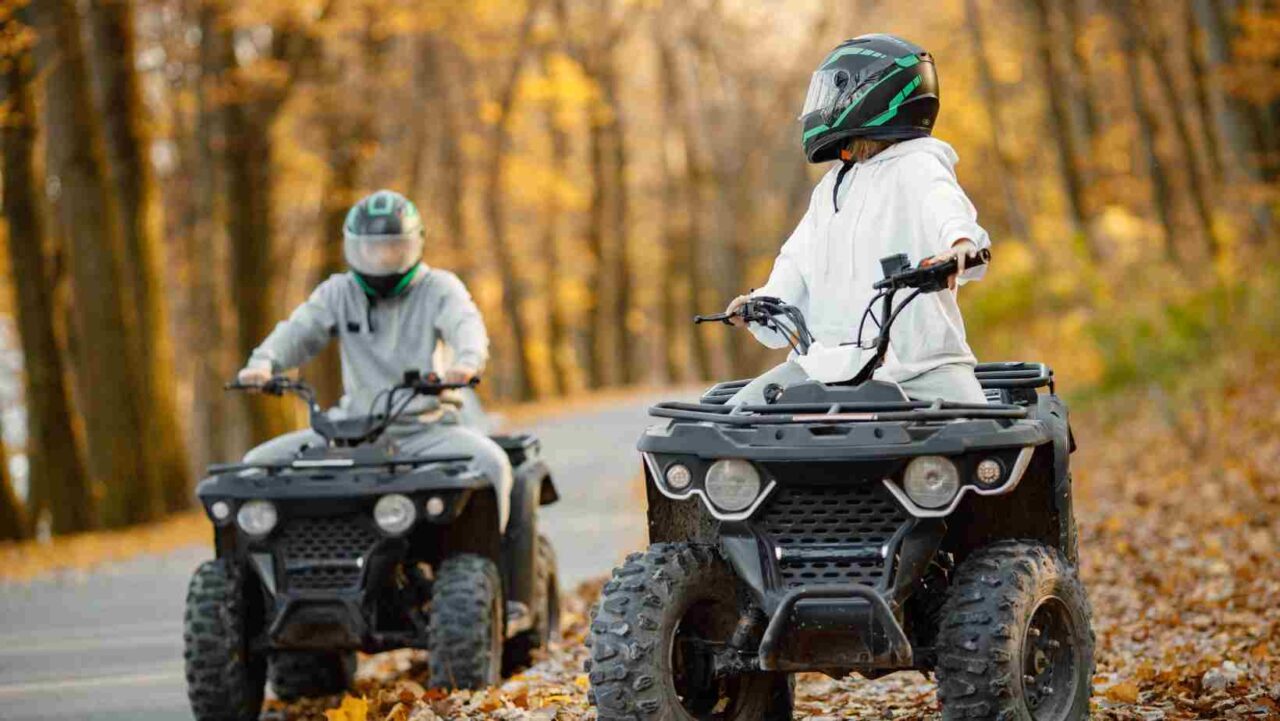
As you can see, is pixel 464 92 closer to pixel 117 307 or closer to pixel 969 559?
pixel 117 307

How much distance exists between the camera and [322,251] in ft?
86.8

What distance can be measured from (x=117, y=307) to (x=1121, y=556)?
1252 cm

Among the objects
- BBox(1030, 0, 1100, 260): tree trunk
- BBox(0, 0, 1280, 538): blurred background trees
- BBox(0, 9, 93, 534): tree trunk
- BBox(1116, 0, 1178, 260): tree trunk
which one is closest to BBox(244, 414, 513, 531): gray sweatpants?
BBox(0, 0, 1280, 538): blurred background trees

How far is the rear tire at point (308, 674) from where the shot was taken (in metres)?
8.99

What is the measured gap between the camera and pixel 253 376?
8508 mm

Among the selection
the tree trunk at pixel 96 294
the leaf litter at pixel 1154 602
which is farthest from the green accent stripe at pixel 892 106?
the tree trunk at pixel 96 294

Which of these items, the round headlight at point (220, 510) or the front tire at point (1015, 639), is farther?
the round headlight at point (220, 510)

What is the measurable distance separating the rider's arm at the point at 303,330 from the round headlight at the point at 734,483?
406cm

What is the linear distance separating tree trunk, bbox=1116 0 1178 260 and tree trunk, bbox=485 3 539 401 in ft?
44.7

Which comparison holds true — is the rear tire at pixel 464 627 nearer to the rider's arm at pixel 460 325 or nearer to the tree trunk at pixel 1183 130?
the rider's arm at pixel 460 325

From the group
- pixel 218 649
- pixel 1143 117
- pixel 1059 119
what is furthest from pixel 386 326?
pixel 1059 119

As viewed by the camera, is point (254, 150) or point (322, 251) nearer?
point (254, 150)

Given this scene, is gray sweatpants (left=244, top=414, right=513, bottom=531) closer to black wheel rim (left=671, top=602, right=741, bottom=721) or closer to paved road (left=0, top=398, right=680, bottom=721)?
paved road (left=0, top=398, right=680, bottom=721)

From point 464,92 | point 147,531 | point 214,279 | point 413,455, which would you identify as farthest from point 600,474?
point 464,92
